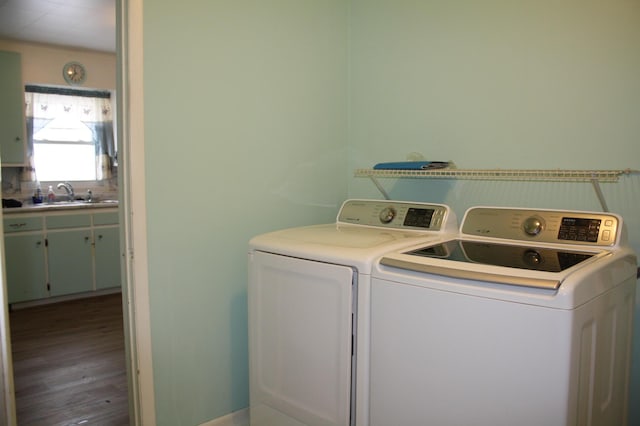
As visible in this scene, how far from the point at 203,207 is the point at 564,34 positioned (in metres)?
1.56

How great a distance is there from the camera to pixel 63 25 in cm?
401

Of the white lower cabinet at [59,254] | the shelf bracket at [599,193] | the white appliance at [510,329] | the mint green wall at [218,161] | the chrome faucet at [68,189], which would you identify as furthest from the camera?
the chrome faucet at [68,189]

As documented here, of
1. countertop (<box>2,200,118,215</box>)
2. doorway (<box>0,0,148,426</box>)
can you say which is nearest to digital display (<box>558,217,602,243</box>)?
doorway (<box>0,0,148,426</box>)

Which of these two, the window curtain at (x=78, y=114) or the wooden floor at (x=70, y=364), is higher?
the window curtain at (x=78, y=114)

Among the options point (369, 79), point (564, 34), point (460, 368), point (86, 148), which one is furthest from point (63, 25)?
point (460, 368)

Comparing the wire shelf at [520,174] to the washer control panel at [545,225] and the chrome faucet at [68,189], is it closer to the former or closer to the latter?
the washer control panel at [545,225]

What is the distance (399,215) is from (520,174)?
0.49 meters

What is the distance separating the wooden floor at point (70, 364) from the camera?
237 cm

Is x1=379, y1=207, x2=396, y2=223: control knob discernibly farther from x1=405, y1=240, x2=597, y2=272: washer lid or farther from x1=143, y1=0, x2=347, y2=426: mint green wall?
x1=143, y1=0, x2=347, y2=426: mint green wall

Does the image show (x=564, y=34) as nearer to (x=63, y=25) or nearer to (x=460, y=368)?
(x=460, y=368)

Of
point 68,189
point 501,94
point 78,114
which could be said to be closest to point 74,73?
point 78,114

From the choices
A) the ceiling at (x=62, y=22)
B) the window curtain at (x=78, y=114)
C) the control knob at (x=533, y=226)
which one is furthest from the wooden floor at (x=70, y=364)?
the ceiling at (x=62, y=22)

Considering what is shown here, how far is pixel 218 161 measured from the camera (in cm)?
200

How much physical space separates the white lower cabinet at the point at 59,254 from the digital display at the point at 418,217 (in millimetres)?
3520
